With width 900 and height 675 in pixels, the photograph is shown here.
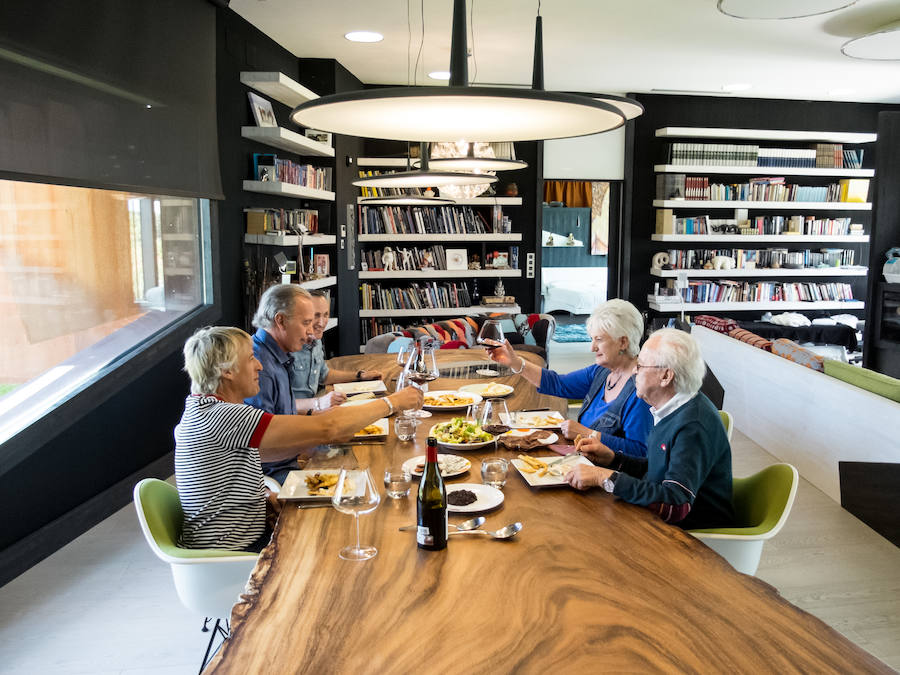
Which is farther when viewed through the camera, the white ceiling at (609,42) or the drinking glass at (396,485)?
the white ceiling at (609,42)

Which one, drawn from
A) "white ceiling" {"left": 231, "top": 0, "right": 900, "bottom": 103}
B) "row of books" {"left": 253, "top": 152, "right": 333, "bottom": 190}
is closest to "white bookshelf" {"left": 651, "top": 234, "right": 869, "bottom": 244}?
"white ceiling" {"left": 231, "top": 0, "right": 900, "bottom": 103}

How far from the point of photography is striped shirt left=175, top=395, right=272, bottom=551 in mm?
2154

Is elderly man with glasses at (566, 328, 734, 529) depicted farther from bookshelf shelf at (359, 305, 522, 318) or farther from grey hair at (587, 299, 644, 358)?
bookshelf shelf at (359, 305, 522, 318)

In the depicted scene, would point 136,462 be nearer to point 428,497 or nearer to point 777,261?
point 428,497

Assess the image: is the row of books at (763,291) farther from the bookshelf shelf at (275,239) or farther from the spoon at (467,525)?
the spoon at (467,525)

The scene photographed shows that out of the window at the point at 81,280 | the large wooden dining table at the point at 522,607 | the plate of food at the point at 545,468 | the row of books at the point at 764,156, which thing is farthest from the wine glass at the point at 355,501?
the row of books at the point at 764,156

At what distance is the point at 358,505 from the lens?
173 cm

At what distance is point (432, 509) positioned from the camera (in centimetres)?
175

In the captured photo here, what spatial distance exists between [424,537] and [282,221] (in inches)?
185

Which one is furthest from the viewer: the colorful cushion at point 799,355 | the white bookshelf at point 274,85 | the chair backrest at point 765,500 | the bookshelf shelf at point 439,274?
the bookshelf shelf at point 439,274

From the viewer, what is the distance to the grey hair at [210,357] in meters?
2.25

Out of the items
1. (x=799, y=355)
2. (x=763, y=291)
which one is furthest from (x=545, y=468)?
(x=763, y=291)

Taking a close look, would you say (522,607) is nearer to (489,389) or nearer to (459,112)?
(459,112)

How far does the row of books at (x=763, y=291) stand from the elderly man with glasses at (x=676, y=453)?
685cm
